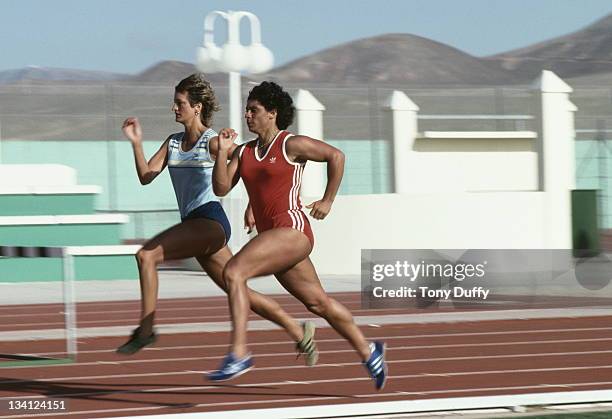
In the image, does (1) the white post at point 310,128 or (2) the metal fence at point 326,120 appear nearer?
(1) the white post at point 310,128

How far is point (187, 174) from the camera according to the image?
9797 millimetres

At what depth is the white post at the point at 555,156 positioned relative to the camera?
25.3 meters

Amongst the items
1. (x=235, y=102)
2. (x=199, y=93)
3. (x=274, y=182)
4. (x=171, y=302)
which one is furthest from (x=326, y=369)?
(x=235, y=102)

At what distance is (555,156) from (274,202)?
17018 millimetres

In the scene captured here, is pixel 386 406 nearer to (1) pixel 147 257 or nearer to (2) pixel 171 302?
(1) pixel 147 257

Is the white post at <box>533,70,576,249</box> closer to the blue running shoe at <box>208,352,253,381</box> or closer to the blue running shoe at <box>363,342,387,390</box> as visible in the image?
the blue running shoe at <box>363,342,387,390</box>

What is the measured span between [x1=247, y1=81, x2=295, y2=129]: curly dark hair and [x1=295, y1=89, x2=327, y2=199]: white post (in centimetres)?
1525

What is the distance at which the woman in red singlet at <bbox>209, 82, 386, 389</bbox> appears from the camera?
29.7 ft

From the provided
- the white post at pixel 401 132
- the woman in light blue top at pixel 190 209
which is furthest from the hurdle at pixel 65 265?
the white post at pixel 401 132

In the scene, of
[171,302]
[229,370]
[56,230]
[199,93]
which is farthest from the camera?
[56,230]

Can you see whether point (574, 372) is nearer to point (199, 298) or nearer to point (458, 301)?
point (458, 301)

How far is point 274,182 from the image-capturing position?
918 centimetres

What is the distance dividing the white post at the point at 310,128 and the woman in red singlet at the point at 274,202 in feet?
50.3

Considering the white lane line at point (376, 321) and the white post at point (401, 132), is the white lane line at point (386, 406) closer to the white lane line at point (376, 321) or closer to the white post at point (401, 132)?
the white lane line at point (376, 321)
